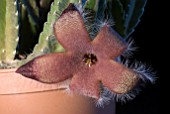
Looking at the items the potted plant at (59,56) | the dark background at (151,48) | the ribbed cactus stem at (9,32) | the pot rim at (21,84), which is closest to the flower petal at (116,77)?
A: the potted plant at (59,56)

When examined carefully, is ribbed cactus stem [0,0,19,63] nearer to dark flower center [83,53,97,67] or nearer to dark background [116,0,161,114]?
dark flower center [83,53,97,67]

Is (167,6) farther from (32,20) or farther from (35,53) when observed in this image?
(35,53)

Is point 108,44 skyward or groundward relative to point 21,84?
skyward

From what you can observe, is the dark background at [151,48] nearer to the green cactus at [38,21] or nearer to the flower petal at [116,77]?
the green cactus at [38,21]

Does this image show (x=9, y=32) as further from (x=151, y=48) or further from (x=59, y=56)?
(x=151, y=48)

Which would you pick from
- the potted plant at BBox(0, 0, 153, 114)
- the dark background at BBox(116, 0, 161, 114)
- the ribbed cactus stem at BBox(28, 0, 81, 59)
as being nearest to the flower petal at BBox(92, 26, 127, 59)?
the potted plant at BBox(0, 0, 153, 114)

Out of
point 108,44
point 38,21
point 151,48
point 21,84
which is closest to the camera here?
point 108,44

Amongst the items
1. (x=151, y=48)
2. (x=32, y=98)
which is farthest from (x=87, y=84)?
(x=151, y=48)
